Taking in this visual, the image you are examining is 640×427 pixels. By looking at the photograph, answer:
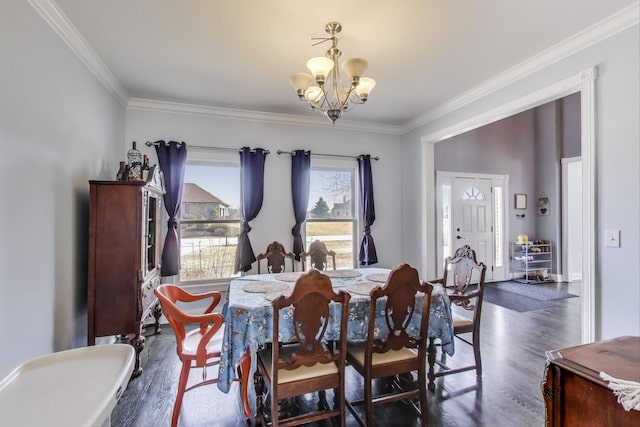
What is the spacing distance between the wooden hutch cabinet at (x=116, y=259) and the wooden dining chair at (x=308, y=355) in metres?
1.45

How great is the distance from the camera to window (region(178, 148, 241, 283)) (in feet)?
13.0

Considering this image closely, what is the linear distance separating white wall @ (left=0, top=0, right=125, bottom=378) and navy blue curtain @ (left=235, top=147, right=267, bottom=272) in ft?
5.45

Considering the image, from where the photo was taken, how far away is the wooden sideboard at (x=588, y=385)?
0.83 meters

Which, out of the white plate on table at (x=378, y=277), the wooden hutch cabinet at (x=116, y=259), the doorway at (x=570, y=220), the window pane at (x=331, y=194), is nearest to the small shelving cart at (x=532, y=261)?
the doorway at (x=570, y=220)

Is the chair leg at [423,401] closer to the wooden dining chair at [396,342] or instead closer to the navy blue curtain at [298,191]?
the wooden dining chair at [396,342]

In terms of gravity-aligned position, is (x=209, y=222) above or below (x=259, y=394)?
above

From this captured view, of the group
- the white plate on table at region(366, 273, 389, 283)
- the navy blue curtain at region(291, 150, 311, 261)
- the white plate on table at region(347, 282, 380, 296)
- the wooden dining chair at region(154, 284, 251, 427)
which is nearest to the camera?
the wooden dining chair at region(154, 284, 251, 427)

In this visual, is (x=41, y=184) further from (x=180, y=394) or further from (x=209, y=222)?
(x=209, y=222)

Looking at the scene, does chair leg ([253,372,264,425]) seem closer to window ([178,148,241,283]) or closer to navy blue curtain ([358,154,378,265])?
window ([178,148,241,283])

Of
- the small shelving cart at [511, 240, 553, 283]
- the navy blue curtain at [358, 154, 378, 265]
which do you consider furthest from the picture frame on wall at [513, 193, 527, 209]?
the navy blue curtain at [358, 154, 378, 265]

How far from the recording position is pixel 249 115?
13.5 ft

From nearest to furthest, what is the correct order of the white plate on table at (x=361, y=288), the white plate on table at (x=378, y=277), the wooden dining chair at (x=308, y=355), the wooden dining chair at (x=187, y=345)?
the wooden dining chair at (x=308, y=355) → the wooden dining chair at (x=187, y=345) → the white plate on table at (x=361, y=288) → the white plate on table at (x=378, y=277)

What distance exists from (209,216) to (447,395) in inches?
129

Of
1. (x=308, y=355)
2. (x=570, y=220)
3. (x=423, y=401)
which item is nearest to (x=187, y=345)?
(x=308, y=355)
